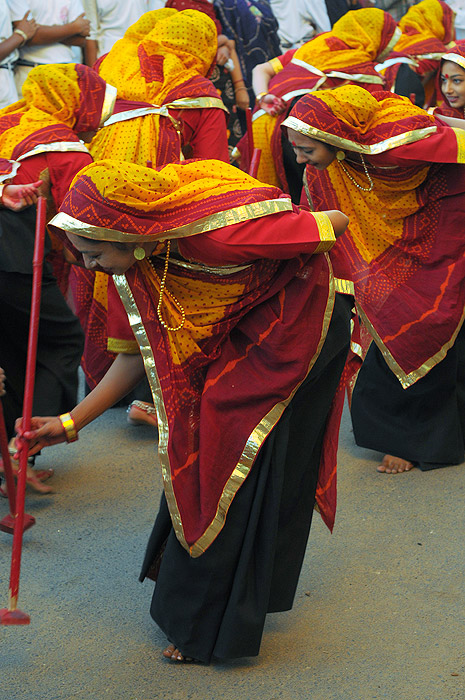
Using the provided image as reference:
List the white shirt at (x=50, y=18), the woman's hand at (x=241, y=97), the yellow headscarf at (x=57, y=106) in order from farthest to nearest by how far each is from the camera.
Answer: the woman's hand at (x=241, y=97)
the white shirt at (x=50, y=18)
the yellow headscarf at (x=57, y=106)

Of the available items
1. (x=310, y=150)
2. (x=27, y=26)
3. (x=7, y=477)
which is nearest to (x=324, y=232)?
(x=310, y=150)

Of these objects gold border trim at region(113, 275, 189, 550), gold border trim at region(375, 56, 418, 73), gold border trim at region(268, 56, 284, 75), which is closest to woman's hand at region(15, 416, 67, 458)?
gold border trim at region(113, 275, 189, 550)

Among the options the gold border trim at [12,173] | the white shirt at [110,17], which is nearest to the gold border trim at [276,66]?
the white shirt at [110,17]

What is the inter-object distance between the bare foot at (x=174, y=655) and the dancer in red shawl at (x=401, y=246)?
1.41 metres

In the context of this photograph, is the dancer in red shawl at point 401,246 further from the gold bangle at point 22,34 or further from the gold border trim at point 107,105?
the gold bangle at point 22,34

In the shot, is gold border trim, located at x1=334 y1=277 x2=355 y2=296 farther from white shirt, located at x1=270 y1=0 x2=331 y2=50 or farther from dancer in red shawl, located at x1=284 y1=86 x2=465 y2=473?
white shirt, located at x1=270 y1=0 x2=331 y2=50

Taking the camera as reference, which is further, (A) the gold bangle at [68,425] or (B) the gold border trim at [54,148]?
(B) the gold border trim at [54,148]

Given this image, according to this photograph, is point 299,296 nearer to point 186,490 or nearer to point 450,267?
point 186,490

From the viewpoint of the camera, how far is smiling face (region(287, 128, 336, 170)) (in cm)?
319

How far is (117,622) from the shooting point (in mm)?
2615

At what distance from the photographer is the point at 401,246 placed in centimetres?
350

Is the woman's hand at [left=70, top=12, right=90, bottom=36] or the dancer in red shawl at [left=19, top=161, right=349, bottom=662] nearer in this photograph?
the dancer in red shawl at [left=19, top=161, right=349, bottom=662]

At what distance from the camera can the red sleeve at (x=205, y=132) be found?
13.7 feet

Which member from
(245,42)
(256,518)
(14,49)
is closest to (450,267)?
(256,518)
